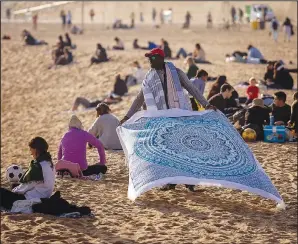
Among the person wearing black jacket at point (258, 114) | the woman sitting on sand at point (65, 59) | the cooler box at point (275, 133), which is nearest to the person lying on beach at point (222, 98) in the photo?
the person wearing black jacket at point (258, 114)

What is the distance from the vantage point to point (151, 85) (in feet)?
30.1

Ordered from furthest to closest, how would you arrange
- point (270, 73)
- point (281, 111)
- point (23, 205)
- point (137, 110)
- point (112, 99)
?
1. point (112, 99)
2. point (270, 73)
3. point (281, 111)
4. point (137, 110)
5. point (23, 205)

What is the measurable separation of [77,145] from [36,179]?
1.91m

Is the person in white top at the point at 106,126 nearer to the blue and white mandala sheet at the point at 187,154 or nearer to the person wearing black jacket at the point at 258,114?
the person wearing black jacket at the point at 258,114

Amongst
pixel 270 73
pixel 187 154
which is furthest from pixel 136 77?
pixel 187 154

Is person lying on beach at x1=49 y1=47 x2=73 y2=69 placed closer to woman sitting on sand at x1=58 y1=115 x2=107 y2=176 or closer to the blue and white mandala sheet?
woman sitting on sand at x1=58 y1=115 x2=107 y2=176

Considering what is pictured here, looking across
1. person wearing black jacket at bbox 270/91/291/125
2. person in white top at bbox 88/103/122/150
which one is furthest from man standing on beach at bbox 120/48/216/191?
person wearing black jacket at bbox 270/91/291/125

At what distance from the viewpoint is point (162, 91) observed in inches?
360

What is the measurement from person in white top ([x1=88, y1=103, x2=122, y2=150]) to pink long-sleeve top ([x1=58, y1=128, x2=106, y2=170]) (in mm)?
1794

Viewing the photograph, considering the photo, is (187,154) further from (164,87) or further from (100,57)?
(100,57)

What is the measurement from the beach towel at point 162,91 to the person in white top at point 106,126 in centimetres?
292

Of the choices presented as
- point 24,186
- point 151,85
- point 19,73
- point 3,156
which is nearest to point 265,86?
point 3,156

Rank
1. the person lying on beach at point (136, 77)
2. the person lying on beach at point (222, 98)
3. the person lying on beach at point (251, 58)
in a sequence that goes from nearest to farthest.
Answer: the person lying on beach at point (222, 98)
the person lying on beach at point (136, 77)
the person lying on beach at point (251, 58)

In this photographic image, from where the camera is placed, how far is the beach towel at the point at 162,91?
912 centimetres
